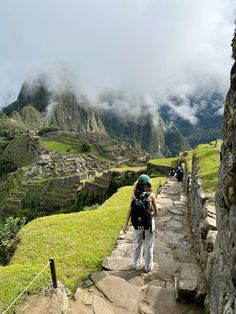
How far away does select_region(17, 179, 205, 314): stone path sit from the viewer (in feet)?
15.9

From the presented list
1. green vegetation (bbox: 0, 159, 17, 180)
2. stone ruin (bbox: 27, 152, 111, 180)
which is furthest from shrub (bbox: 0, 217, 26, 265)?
green vegetation (bbox: 0, 159, 17, 180)

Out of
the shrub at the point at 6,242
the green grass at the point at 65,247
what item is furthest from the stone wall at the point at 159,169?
the shrub at the point at 6,242

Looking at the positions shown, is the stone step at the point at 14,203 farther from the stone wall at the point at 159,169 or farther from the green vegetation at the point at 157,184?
the green vegetation at the point at 157,184

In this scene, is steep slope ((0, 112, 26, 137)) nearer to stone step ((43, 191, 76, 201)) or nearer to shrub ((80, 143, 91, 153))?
shrub ((80, 143, 91, 153))

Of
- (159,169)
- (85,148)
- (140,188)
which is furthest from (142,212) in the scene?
(85,148)

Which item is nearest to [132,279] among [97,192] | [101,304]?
[101,304]

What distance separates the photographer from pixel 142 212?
18.1ft

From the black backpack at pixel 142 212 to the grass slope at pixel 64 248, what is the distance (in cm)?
141

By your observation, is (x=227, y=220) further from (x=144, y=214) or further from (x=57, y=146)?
(x=57, y=146)

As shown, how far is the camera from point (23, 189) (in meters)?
50.6

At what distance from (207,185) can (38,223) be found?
15.5 ft

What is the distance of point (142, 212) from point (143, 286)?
1251mm

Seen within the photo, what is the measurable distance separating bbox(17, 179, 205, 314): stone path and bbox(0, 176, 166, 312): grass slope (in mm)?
355

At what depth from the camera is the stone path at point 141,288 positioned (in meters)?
4.83
